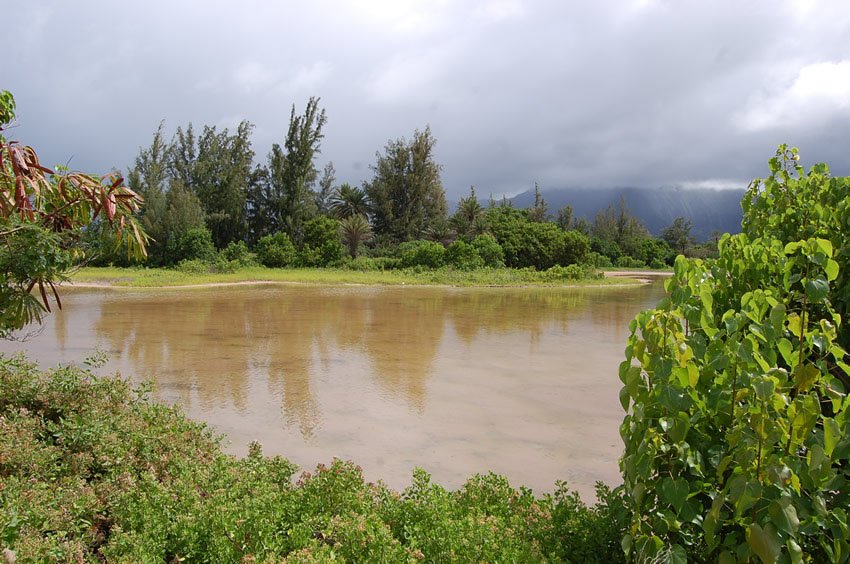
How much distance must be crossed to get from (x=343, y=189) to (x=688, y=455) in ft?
162

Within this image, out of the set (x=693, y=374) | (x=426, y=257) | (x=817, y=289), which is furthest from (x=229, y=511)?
(x=426, y=257)

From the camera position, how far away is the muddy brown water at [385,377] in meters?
5.99

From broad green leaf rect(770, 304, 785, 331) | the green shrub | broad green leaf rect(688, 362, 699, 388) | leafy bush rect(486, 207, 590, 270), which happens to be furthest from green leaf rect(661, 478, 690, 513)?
the green shrub

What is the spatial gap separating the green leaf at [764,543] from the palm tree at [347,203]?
4850 cm

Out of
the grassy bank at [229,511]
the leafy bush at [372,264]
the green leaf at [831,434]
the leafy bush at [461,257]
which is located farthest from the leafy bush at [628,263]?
the green leaf at [831,434]

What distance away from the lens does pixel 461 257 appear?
4047cm

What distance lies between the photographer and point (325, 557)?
9.50 ft

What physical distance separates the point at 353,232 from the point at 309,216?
4327mm

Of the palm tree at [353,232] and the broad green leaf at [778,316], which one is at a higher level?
the palm tree at [353,232]

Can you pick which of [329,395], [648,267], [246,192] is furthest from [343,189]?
[329,395]

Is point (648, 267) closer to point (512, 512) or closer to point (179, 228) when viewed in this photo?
point (179, 228)

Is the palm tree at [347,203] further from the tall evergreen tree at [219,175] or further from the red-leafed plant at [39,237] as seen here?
the red-leafed plant at [39,237]

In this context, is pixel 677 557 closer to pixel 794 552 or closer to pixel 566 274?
pixel 794 552

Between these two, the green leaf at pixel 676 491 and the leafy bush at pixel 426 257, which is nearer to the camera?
the green leaf at pixel 676 491
